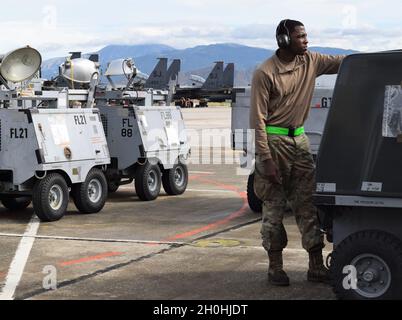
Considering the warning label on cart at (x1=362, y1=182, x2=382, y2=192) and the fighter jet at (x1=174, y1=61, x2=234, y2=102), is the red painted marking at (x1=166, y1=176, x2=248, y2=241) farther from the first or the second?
the fighter jet at (x1=174, y1=61, x2=234, y2=102)

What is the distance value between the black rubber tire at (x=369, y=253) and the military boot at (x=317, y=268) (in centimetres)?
83

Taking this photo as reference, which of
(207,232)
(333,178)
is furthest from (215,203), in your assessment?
(333,178)

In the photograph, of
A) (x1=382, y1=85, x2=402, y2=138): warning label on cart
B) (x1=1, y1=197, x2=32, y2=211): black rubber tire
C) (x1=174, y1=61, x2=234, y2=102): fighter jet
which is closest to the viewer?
(x1=382, y1=85, x2=402, y2=138): warning label on cart

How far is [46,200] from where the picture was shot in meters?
10.1

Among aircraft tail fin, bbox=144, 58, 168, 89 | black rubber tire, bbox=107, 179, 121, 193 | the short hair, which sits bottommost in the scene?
aircraft tail fin, bbox=144, 58, 168, 89

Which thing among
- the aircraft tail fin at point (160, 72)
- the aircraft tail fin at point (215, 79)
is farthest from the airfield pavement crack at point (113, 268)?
the aircraft tail fin at point (215, 79)

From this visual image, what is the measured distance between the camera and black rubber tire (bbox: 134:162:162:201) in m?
12.4

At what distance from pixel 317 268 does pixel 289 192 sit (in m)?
0.69

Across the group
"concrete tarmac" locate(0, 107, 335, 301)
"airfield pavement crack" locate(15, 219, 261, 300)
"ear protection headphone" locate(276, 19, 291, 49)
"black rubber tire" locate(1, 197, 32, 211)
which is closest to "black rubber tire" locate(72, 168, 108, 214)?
"concrete tarmac" locate(0, 107, 335, 301)

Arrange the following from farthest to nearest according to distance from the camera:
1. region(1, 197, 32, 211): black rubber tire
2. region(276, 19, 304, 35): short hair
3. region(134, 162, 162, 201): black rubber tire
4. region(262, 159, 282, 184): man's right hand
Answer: region(134, 162, 162, 201): black rubber tire, region(1, 197, 32, 211): black rubber tire, region(276, 19, 304, 35): short hair, region(262, 159, 282, 184): man's right hand

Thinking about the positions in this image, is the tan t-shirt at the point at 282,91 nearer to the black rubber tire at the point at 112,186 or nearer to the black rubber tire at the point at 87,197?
the black rubber tire at the point at 87,197

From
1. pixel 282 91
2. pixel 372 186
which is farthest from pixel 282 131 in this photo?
pixel 372 186

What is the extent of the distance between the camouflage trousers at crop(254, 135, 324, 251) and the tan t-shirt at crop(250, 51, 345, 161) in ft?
0.53
